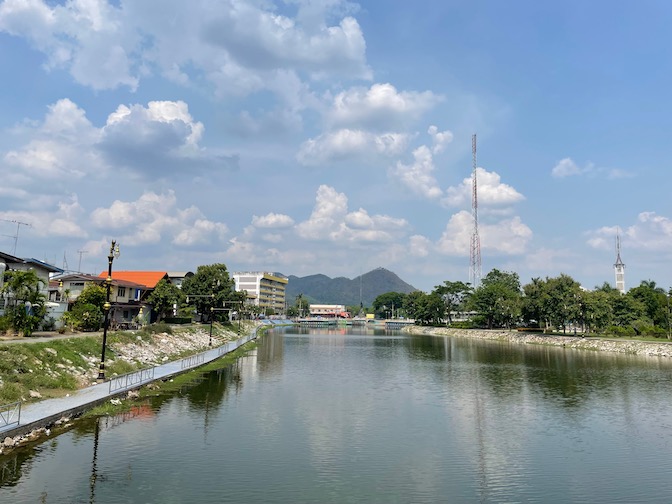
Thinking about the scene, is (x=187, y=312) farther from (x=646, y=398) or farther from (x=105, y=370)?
(x=646, y=398)

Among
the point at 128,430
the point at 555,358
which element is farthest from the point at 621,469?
the point at 555,358

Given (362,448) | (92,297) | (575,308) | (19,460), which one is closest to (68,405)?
(19,460)

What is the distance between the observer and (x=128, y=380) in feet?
120

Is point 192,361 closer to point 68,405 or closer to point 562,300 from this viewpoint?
point 68,405

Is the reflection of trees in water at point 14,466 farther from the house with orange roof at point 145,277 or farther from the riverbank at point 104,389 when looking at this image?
the house with orange roof at point 145,277

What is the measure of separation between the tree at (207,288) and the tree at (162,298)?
675 cm

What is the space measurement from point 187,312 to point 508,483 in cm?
8669

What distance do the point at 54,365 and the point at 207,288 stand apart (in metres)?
65.4

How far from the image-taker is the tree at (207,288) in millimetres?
97088

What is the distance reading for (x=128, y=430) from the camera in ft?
82.2

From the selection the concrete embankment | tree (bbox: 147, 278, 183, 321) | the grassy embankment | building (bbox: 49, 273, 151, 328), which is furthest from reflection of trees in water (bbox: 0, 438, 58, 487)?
the concrete embankment

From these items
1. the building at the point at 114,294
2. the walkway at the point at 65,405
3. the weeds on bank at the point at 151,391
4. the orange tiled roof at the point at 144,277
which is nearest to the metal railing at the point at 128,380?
the walkway at the point at 65,405

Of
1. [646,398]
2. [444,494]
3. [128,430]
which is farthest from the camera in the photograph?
[646,398]

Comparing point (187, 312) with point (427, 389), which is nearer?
point (427, 389)
